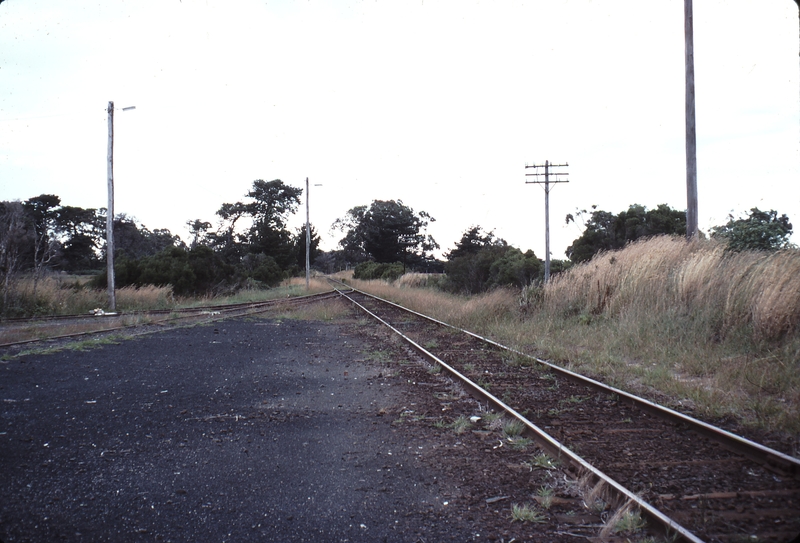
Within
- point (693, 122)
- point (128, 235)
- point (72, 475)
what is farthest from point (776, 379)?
point (128, 235)

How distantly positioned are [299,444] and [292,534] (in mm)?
1566

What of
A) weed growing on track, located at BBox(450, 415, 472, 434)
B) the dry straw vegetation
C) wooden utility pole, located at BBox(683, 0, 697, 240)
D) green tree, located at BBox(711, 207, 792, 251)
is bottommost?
weed growing on track, located at BBox(450, 415, 472, 434)

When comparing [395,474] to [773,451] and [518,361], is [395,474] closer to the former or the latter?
[773,451]

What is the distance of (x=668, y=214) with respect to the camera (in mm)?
22781

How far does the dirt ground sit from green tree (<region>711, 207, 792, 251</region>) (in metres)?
7.71

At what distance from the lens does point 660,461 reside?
12.0ft

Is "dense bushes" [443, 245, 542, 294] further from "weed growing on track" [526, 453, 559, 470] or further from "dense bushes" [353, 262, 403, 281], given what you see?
"weed growing on track" [526, 453, 559, 470]

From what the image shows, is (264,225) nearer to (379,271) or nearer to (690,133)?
(379,271)

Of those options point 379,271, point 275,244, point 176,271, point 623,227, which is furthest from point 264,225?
point 623,227

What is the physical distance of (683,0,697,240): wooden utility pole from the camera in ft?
36.6

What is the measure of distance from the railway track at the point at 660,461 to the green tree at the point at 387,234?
48.2 meters

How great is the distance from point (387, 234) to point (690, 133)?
51.4 metres

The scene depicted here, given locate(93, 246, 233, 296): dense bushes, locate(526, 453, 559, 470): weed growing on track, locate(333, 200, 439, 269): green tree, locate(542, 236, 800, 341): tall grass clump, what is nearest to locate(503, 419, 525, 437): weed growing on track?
locate(526, 453, 559, 470): weed growing on track

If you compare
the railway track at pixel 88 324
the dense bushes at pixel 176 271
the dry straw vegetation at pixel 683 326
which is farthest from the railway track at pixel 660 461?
the dense bushes at pixel 176 271
